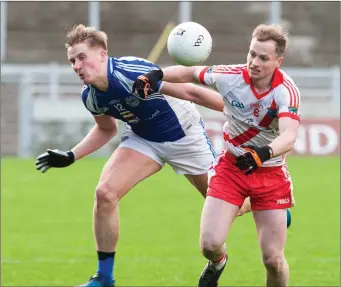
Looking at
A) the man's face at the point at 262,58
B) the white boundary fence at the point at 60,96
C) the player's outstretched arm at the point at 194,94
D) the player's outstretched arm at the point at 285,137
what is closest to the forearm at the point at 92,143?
the player's outstretched arm at the point at 194,94

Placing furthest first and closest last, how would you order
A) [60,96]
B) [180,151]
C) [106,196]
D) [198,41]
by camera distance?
[60,96] → [180,151] → [106,196] → [198,41]

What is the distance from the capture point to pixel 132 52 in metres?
28.8

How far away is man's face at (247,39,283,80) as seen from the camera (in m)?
6.93

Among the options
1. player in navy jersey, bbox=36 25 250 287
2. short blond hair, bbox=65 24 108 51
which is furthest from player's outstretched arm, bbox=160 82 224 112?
short blond hair, bbox=65 24 108 51

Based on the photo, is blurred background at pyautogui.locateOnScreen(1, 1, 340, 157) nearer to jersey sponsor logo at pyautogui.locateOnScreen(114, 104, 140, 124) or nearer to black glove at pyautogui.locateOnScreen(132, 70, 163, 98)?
jersey sponsor logo at pyautogui.locateOnScreen(114, 104, 140, 124)

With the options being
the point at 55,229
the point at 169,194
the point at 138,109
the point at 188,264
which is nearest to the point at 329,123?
the point at 169,194

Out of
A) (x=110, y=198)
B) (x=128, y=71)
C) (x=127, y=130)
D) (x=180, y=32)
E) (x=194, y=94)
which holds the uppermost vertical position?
(x=180, y=32)

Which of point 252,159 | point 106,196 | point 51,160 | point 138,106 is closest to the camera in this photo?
point 252,159

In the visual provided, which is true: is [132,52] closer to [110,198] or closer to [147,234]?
[147,234]

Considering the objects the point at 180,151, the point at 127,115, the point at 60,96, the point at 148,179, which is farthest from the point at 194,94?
the point at 60,96

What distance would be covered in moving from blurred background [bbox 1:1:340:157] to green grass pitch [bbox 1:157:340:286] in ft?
10.3

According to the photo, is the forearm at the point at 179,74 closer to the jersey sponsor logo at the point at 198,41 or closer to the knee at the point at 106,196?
the jersey sponsor logo at the point at 198,41

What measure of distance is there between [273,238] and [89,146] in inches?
80.5

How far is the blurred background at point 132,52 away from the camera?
2261 cm
